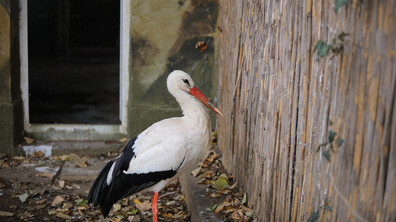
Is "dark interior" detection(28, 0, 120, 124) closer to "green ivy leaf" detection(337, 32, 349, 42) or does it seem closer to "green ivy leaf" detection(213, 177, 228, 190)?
"green ivy leaf" detection(213, 177, 228, 190)

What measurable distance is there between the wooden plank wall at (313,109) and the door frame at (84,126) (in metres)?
1.84

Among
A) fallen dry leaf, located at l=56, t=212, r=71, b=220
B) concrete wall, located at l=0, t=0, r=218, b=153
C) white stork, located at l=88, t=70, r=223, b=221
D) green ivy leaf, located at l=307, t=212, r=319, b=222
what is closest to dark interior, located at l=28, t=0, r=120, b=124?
concrete wall, located at l=0, t=0, r=218, b=153

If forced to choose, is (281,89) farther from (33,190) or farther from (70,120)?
(70,120)

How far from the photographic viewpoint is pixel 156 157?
4648mm

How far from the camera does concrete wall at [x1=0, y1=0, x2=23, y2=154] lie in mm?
6203

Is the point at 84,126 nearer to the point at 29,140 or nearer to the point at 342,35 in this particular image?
the point at 29,140

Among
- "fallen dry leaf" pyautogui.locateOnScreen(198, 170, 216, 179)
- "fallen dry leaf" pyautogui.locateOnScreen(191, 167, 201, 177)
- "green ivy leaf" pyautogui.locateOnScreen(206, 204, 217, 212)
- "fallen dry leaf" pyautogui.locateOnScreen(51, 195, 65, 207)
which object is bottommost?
"fallen dry leaf" pyautogui.locateOnScreen(51, 195, 65, 207)

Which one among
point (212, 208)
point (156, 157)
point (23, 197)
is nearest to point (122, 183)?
point (156, 157)

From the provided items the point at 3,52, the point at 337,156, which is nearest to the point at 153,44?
the point at 3,52

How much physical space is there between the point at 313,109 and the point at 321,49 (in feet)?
1.38

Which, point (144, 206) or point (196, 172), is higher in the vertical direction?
point (196, 172)

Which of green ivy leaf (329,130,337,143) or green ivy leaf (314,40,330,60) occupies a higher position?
green ivy leaf (314,40,330,60)

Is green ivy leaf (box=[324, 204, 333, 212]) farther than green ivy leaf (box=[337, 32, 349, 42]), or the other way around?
green ivy leaf (box=[324, 204, 333, 212])

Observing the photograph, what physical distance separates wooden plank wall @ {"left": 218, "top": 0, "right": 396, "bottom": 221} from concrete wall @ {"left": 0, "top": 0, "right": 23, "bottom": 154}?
276cm
